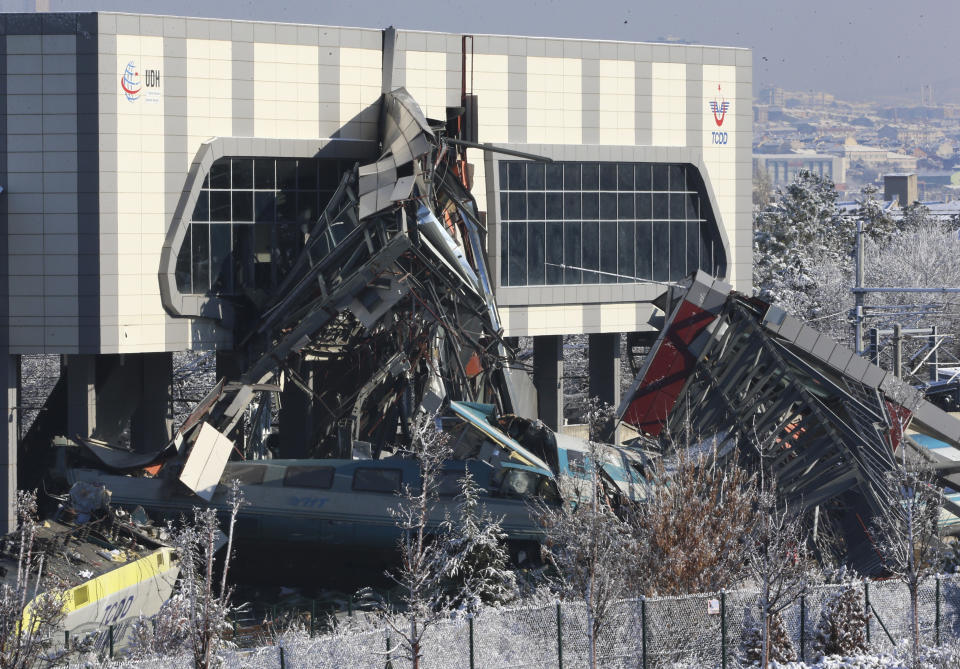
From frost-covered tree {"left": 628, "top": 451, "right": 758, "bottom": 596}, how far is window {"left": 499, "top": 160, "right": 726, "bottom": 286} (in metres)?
21.3

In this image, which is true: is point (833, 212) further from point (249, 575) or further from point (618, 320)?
point (249, 575)

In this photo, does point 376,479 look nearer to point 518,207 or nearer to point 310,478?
point 310,478

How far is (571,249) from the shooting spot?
55.2 m

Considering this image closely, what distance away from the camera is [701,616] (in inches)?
1180

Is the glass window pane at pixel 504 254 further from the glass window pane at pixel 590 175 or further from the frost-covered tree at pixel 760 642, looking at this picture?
the frost-covered tree at pixel 760 642

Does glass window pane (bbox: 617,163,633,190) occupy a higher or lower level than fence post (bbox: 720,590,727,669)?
higher

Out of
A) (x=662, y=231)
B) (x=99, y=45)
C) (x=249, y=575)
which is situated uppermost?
(x=99, y=45)

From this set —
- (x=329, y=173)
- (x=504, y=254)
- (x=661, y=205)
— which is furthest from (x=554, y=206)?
(x=329, y=173)

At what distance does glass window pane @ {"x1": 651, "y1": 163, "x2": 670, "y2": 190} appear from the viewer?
56406 mm

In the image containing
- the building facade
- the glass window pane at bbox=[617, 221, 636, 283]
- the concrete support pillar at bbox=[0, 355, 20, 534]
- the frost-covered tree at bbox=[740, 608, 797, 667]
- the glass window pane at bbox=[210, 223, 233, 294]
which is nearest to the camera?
the frost-covered tree at bbox=[740, 608, 797, 667]

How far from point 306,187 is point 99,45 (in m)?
8.68

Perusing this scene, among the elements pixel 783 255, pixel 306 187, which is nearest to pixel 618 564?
pixel 306 187

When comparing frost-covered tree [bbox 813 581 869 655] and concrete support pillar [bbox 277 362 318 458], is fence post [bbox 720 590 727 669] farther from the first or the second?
concrete support pillar [bbox 277 362 318 458]

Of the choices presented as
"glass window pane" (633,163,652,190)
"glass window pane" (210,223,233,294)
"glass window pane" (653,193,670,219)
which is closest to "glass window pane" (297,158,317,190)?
"glass window pane" (210,223,233,294)
